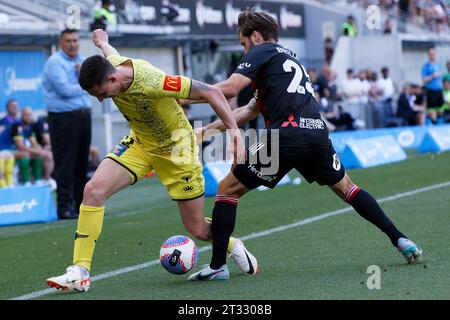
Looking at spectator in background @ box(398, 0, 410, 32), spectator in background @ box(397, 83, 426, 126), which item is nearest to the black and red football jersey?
spectator in background @ box(397, 83, 426, 126)

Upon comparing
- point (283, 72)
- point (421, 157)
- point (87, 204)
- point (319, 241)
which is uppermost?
point (283, 72)

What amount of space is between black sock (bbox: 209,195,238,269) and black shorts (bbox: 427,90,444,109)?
19.0 meters

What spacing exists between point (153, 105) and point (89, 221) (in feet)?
3.07

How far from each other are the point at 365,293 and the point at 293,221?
4658 millimetres

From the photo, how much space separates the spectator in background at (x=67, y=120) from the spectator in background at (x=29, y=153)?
16.5 ft

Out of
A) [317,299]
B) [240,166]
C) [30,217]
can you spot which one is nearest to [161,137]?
[240,166]

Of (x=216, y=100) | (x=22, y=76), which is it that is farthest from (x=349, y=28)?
(x=216, y=100)

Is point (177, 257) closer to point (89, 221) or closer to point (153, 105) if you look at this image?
point (89, 221)

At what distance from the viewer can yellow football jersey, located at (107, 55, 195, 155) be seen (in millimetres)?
7090

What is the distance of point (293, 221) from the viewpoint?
11094 mm

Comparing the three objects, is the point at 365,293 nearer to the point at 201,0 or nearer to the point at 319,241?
the point at 319,241

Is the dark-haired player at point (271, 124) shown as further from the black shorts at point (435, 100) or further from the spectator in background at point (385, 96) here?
the spectator in background at point (385, 96)

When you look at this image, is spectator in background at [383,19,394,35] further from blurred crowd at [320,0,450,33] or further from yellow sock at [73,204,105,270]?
yellow sock at [73,204,105,270]

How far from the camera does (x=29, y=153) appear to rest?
18125 mm
